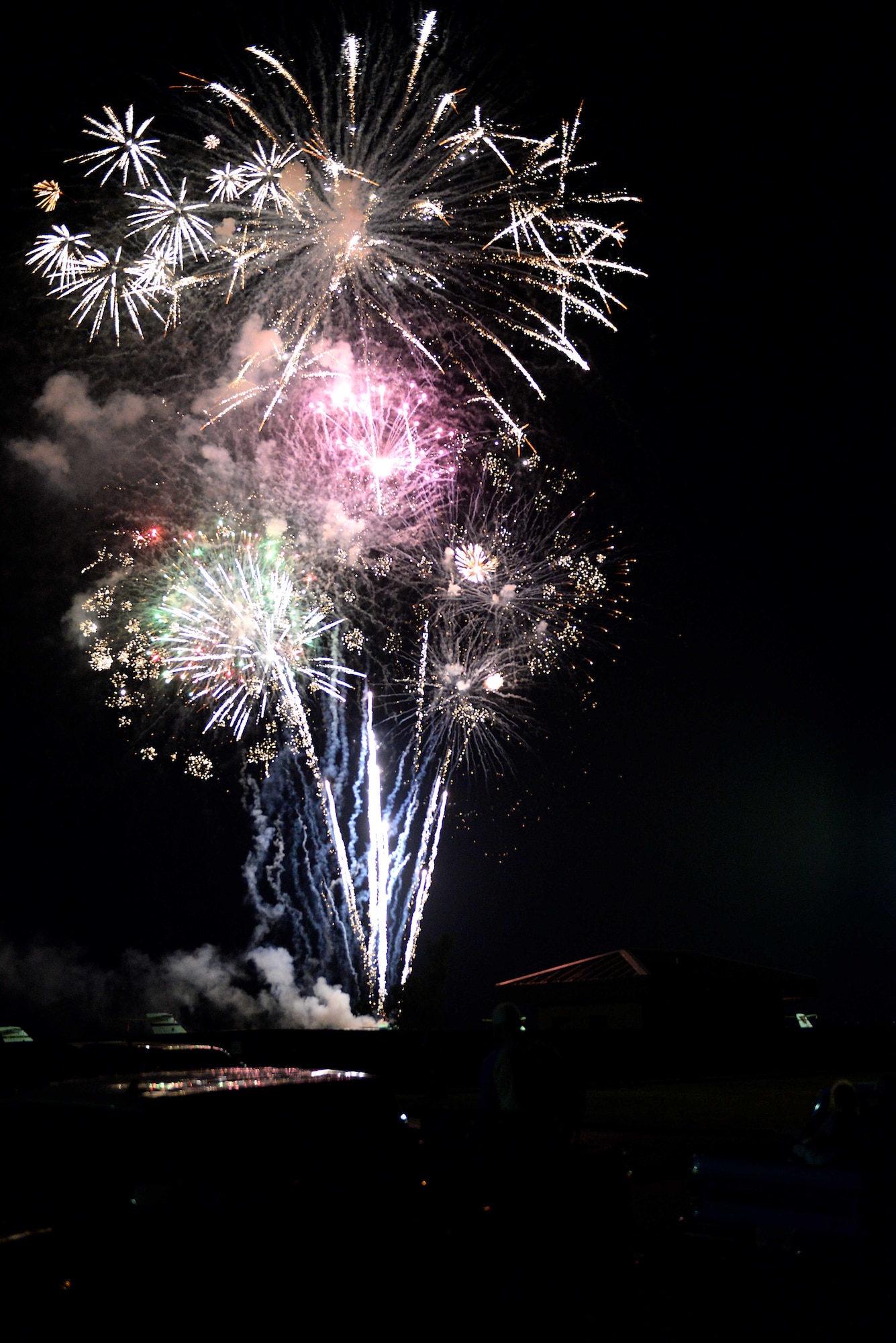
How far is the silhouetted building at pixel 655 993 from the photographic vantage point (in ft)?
110

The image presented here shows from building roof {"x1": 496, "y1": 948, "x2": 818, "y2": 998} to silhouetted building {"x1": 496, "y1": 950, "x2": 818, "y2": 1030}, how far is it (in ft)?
0.11

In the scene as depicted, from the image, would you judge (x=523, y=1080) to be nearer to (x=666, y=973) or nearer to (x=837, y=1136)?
(x=837, y=1136)

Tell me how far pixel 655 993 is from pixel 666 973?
3.58 feet

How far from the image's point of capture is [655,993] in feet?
110

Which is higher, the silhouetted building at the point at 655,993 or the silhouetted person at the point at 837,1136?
the silhouetted building at the point at 655,993

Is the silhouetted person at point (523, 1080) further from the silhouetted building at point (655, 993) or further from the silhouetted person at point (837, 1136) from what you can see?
the silhouetted building at point (655, 993)

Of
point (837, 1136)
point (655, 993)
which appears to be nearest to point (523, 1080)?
point (837, 1136)

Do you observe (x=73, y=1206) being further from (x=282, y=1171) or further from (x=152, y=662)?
(x=152, y=662)

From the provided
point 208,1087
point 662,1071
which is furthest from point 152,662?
point 208,1087

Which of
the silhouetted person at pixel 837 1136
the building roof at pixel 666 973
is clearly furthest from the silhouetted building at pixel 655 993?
the silhouetted person at pixel 837 1136

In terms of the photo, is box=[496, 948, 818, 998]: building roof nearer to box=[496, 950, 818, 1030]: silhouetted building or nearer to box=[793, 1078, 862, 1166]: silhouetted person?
box=[496, 950, 818, 1030]: silhouetted building

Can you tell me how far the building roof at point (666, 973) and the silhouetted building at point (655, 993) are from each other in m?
0.03

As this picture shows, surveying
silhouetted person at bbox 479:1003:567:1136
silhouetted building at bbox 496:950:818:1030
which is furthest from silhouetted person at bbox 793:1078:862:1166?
silhouetted building at bbox 496:950:818:1030

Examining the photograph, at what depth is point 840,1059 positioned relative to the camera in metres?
28.8
